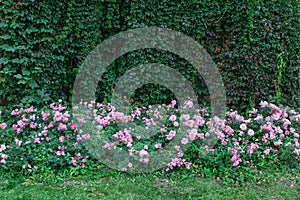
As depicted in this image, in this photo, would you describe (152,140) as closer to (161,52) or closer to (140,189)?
(140,189)

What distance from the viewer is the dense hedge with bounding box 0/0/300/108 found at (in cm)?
470

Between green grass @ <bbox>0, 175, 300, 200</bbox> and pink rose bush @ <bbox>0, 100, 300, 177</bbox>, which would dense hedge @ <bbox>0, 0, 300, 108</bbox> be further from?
green grass @ <bbox>0, 175, 300, 200</bbox>

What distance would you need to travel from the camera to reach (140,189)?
3037 millimetres

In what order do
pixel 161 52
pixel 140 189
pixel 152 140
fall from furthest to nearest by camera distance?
pixel 161 52, pixel 152 140, pixel 140 189

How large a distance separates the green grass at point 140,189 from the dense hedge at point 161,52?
1.95 meters

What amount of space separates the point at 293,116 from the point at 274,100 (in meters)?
0.65

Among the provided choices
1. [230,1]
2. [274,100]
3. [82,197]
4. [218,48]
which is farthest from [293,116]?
[82,197]

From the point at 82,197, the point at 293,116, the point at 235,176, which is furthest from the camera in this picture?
the point at 293,116

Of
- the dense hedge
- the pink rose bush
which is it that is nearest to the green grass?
the pink rose bush

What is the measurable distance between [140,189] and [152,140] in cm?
80

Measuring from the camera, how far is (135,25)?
5.02 meters

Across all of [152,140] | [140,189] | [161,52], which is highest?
[161,52]

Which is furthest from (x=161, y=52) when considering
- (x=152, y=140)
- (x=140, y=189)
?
(x=140, y=189)

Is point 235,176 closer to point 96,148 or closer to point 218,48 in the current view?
point 96,148
